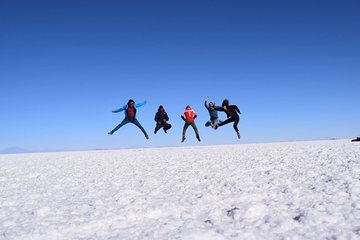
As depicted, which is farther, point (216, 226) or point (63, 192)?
point (63, 192)

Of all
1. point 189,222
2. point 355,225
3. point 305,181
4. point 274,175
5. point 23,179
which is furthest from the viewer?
point 23,179

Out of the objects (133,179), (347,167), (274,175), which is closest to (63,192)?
(133,179)

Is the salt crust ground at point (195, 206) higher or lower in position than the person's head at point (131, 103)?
lower

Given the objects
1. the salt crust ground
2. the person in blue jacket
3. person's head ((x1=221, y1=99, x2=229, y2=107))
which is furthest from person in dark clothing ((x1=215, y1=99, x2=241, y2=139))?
the salt crust ground

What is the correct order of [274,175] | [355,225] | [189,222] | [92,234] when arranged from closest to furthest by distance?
[355,225] → [92,234] → [189,222] → [274,175]

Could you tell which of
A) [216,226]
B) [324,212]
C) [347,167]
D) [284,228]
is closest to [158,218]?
[216,226]

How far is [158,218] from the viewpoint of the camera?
7.43ft

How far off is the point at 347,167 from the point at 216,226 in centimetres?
261

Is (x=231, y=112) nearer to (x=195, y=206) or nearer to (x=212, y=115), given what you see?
(x=212, y=115)

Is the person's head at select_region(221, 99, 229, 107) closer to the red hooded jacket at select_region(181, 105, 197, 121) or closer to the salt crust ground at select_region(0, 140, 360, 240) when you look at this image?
the red hooded jacket at select_region(181, 105, 197, 121)

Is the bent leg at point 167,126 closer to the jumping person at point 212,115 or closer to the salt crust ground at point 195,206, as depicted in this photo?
the jumping person at point 212,115

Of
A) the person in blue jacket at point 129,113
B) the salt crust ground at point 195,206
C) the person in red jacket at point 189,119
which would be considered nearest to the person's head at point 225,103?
the person in red jacket at point 189,119

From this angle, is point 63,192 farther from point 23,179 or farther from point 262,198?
point 262,198

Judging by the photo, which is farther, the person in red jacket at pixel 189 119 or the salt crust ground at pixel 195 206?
the person in red jacket at pixel 189 119
